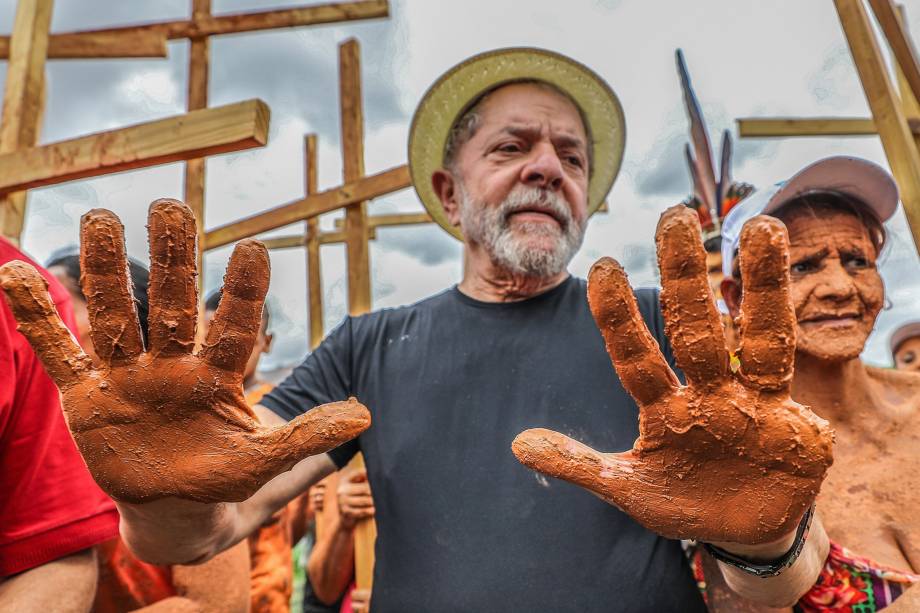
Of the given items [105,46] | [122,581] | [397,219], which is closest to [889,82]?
[122,581]

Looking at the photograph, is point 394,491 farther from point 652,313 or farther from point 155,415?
point 652,313

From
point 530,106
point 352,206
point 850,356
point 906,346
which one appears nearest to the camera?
point 850,356

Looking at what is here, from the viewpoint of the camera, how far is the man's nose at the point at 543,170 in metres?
1.72

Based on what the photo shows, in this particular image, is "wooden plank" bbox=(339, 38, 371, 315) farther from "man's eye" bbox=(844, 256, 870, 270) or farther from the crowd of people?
"man's eye" bbox=(844, 256, 870, 270)

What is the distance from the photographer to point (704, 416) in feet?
2.70

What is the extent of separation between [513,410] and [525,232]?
21.9 inches

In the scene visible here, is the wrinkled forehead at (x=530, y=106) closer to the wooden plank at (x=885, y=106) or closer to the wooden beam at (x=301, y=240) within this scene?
the wooden plank at (x=885, y=106)

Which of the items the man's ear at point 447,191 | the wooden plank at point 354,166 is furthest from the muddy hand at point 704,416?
the wooden plank at point 354,166

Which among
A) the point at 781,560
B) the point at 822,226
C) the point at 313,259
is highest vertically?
the point at 313,259

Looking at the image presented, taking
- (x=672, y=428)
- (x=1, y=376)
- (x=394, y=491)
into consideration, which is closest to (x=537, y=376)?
(x=394, y=491)

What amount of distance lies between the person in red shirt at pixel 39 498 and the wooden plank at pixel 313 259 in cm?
448

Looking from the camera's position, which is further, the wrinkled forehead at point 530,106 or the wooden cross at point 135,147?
the wrinkled forehead at point 530,106

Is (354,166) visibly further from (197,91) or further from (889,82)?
(889,82)

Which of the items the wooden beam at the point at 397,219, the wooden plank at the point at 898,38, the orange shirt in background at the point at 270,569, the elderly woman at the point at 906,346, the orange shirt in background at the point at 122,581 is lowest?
the orange shirt in background at the point at 270,569
